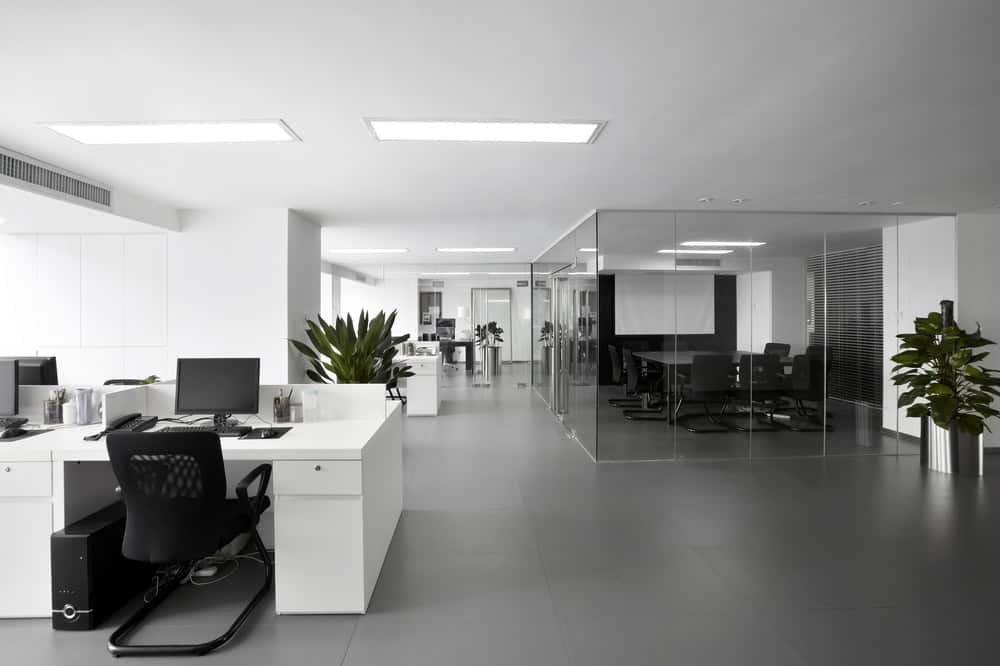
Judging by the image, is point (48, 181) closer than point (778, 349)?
Yes

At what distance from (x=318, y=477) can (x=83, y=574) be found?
118cm

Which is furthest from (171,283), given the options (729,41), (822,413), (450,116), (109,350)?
(822,413)

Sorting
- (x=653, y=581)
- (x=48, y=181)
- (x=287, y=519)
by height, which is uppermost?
(x=48, y=181)

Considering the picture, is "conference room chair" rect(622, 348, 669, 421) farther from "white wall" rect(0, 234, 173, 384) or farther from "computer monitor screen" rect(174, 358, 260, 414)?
"white wall" rect(0, 234, 173, 384)

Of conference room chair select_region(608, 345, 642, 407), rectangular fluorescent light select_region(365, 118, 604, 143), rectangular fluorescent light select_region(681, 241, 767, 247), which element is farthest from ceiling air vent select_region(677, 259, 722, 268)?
rectangular fluorescent light select_region(365, 118, 604, 143)

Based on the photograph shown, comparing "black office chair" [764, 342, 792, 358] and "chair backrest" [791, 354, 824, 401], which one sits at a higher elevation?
"black office chair" [764, 342, 792, 358]

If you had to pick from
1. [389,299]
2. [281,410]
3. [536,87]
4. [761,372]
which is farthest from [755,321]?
[389,299]

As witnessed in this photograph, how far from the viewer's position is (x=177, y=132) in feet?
11.4

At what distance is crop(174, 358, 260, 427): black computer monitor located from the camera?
12.1 ft

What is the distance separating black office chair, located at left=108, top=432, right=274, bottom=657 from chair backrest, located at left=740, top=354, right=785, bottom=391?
517cm

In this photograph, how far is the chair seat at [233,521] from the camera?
8.86ft

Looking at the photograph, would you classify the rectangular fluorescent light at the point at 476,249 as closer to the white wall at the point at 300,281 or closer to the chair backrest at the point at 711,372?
the white wall at the point at 300,281

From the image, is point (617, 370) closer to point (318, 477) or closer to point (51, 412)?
point (318, 477)

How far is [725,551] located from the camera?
3.65 m
